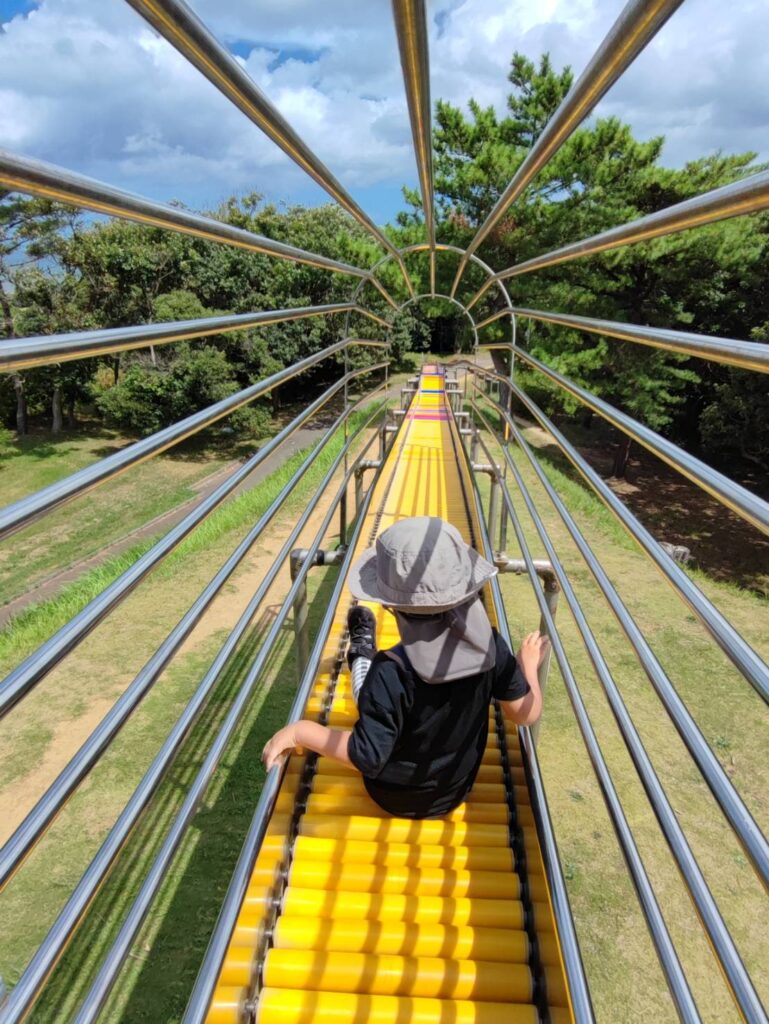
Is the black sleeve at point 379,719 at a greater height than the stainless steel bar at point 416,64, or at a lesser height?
lesser

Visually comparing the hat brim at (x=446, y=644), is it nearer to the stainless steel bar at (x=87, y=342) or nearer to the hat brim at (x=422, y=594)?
the hat brim at (x=422, y=594)

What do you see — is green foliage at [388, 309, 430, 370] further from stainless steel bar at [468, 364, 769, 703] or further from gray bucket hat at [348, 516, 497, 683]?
stainless steel bar at [468, 364, 769, 703]

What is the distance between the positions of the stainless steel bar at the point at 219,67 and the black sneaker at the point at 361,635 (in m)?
1.34

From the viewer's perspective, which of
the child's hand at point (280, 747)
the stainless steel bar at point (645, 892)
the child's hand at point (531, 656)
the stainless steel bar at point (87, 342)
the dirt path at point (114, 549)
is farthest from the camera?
the dirt path at point (114, 549)

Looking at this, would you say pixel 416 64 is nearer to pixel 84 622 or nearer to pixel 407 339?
pixel 84 622

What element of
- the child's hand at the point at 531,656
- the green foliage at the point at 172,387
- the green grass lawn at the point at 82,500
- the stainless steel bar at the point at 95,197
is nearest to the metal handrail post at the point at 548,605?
the child's hand at the point at 531,656

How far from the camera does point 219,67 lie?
87 cm

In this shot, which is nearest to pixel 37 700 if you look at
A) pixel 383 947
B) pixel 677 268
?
pixel 383 947

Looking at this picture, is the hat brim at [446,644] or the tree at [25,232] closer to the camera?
the hat brim at [446,644]

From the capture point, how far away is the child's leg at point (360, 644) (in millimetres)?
1900

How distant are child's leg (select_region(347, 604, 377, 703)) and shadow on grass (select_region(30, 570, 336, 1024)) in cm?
95

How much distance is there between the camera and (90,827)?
2.64 m

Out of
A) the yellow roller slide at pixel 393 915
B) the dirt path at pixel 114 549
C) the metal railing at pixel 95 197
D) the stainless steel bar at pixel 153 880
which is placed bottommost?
the dirt path at pixel 114 549

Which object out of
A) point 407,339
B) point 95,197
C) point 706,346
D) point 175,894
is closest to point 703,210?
point 706,346
